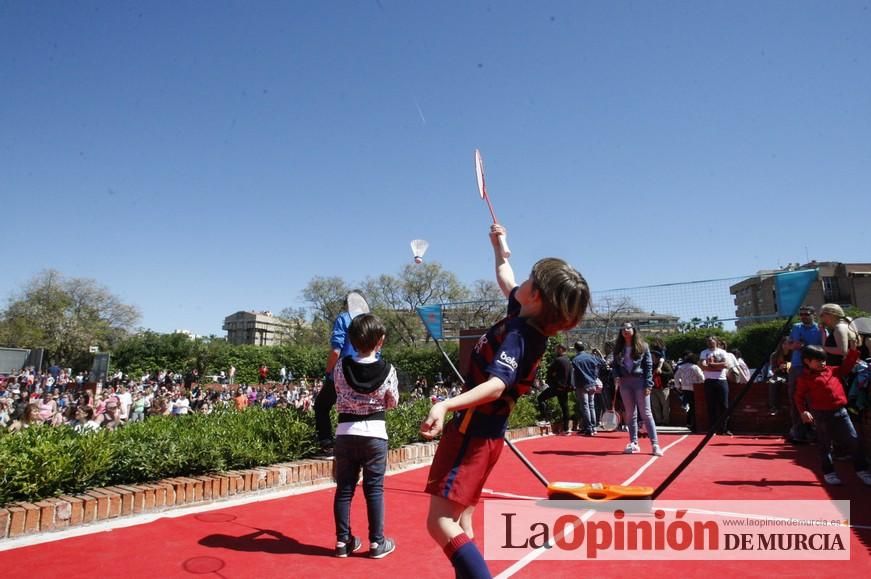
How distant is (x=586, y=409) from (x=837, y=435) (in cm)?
484

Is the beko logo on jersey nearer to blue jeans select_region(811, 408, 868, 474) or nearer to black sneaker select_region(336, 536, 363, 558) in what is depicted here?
black sneaker select_region(336, 536, 363, 558)

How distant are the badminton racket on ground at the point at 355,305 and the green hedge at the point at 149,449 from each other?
1590 millimetres

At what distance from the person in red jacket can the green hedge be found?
4853mm

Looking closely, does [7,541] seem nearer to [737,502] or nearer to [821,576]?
[821,576]

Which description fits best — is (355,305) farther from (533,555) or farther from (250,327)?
(250,327)

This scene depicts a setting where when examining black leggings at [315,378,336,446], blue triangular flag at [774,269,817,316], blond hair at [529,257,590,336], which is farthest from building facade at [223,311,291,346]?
blond hair at [529,257,590,336]

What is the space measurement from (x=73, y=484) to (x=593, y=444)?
7.29 meters

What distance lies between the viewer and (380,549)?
143 inches

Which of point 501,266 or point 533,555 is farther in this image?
point 533,555

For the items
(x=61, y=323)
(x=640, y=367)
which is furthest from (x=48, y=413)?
(x=61, y=323)

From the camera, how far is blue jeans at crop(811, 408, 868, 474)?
557 cm

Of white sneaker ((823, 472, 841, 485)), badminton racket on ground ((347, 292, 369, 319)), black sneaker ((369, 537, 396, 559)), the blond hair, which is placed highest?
badminton racket on ground ((347, 292, 369, 319))

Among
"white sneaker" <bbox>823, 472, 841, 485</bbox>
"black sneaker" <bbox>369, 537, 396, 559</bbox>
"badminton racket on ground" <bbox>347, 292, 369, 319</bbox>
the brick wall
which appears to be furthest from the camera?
"badminton racket on ground" <bbox>347, 292, 369, 319</bbox>

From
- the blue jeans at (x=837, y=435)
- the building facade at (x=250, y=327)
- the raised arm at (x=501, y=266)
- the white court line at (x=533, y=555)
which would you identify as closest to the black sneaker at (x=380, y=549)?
the white court line at (x=533, y=555)
